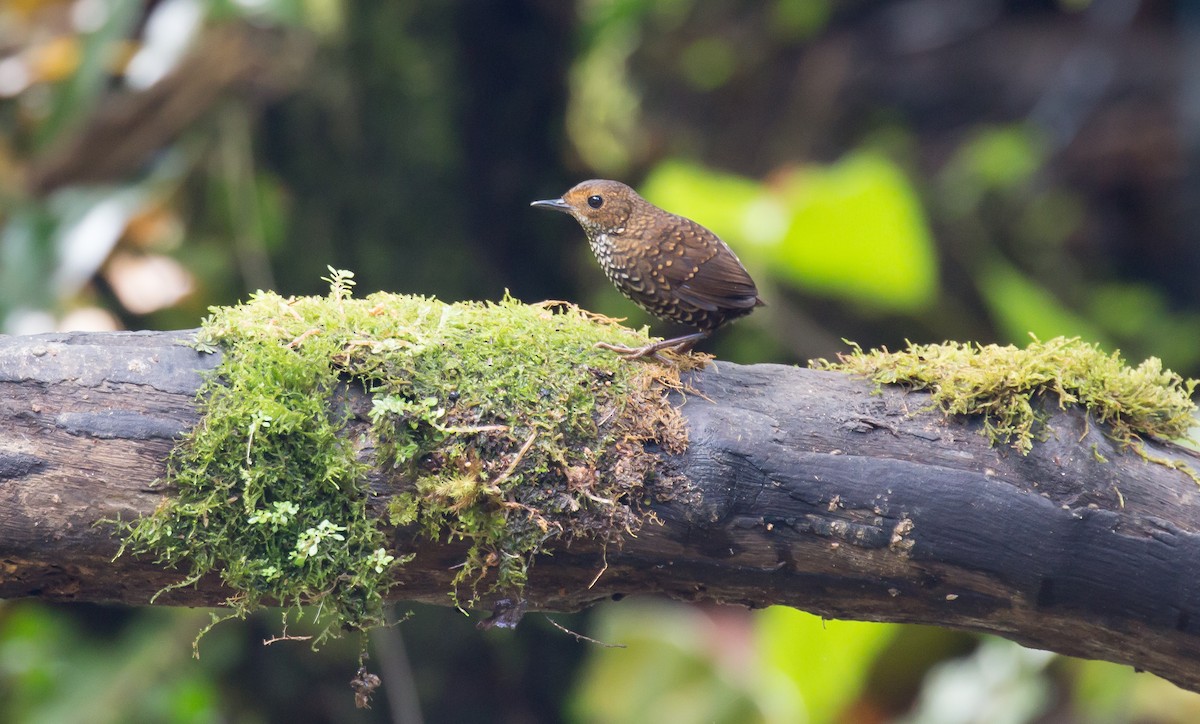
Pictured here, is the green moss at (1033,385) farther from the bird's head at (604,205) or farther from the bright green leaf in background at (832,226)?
the bright green leaf in background at (832,226)

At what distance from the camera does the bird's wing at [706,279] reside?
8.93ft

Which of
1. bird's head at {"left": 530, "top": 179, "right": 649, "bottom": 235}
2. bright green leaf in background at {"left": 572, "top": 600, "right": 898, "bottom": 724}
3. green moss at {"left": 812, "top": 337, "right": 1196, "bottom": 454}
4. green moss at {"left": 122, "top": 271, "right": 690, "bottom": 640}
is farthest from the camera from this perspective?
bright green leaf in background at {"left": 572, "top": 600, "right": 898, "bottom": 724}

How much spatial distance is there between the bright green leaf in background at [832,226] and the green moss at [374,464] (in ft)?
8.33

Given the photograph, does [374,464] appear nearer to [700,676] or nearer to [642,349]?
[642,349]

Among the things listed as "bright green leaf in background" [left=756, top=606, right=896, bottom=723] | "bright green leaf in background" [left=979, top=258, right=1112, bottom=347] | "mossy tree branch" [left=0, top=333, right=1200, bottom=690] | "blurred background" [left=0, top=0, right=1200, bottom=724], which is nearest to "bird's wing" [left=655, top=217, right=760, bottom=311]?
"mossy tree branch" [left=0, top=333, right=1200, bottom=690]

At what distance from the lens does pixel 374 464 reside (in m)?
2.02

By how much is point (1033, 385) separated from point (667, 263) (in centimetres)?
98

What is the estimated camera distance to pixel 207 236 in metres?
4.76

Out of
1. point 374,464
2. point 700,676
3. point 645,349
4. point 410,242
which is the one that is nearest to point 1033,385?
point 645,349

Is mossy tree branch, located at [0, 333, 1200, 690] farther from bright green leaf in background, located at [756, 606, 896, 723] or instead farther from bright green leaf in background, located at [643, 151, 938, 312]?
bright green leaf in background, located at [643, 151, 938, 312]

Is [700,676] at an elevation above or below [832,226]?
below

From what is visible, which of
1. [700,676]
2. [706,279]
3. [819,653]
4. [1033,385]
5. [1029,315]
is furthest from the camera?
[700,676]

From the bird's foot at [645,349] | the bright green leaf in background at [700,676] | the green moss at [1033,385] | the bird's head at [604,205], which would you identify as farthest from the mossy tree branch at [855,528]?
the bright green leaf in background at [700,676]

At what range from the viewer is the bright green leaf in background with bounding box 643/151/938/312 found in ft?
14.5
